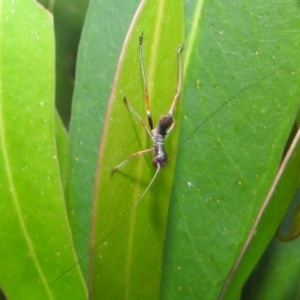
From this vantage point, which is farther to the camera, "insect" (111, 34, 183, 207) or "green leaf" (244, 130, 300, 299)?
"green leaf" (244, 130, 300, 299)

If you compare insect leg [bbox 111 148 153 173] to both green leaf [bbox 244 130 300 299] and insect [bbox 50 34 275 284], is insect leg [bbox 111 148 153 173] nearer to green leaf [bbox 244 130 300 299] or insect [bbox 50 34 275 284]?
insect [bbox 50 34 275 284]

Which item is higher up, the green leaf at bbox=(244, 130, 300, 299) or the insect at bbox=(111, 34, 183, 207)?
the insect at bbox=(111, 34, 183, 207)

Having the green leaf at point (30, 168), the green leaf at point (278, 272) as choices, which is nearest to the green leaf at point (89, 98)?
the green leaf at point (30, 168)

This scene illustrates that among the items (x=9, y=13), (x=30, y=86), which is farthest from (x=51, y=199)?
(x=9, y=13)

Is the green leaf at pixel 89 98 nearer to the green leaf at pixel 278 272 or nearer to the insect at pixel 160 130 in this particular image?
the insect at pixel 160 130

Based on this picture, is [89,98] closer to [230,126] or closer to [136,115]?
[136,115]

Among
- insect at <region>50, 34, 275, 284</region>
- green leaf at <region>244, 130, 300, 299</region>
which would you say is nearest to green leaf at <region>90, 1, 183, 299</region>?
insect at <region>50, 34, 275, 284</region>

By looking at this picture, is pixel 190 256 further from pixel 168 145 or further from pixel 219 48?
pixel 219 48

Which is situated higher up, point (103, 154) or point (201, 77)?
point (201, 77)
